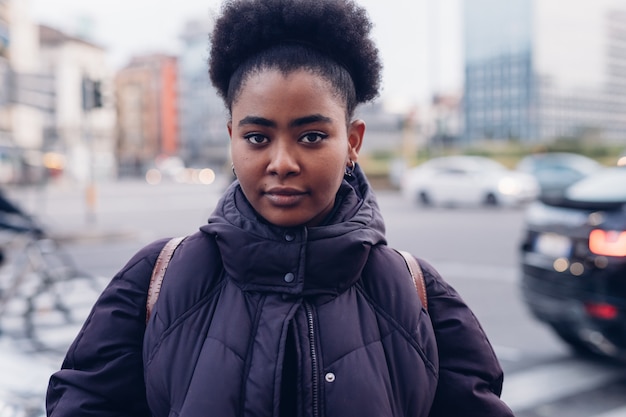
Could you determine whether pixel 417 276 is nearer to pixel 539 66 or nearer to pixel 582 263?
pixel 582 263

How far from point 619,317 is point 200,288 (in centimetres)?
385

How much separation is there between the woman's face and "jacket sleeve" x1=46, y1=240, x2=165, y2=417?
317mm

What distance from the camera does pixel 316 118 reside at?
56.6 inches

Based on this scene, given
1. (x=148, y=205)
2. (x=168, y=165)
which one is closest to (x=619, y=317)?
(x=148, y=205)

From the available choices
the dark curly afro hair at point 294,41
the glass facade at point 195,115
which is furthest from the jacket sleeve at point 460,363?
the glass facade at point 195,115

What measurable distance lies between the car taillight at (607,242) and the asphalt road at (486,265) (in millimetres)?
951

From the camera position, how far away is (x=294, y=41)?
4.83 feet

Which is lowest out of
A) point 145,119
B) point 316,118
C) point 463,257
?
point 463,257

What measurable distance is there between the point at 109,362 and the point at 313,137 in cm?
61

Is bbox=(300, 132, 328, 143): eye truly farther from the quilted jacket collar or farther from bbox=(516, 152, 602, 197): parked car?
bbox=(516, 152, 602, 197): parked car

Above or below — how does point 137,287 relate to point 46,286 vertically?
above

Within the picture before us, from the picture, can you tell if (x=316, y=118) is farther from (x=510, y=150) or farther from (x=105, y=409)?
(x=510, y=150)

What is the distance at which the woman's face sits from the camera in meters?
1.43

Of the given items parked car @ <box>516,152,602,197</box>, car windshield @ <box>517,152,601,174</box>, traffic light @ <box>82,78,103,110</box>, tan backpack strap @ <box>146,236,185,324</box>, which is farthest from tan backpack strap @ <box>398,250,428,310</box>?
car windshield @ <box>517,152,601,174</box>
